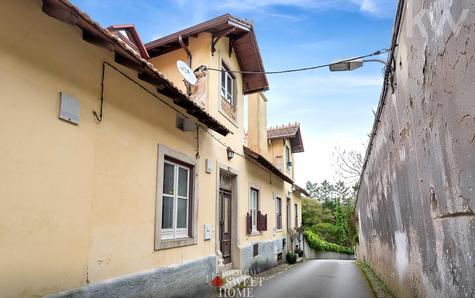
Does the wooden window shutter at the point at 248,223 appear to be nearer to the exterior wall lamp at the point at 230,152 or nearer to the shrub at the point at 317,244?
the exterior wall lamp at the point at 230,152

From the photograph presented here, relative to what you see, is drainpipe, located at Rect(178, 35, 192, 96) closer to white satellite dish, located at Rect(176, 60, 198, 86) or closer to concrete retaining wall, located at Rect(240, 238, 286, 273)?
white satellite dish, located at Rect(176, 60, 198, 86)

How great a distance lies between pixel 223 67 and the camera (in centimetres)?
1066

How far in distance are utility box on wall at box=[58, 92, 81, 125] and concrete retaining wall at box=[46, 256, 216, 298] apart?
2.04m

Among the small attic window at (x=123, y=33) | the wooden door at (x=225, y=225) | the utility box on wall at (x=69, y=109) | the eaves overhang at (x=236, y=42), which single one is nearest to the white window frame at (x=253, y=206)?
the wooden door at (x=225, y=225)

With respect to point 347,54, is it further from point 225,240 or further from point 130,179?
point 225,240

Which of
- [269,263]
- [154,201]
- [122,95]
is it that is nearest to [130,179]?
[154,201]

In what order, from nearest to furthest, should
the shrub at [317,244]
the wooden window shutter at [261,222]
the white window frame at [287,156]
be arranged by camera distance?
1. the wooden window shutter at [261,222]
2. the white window frame at [287,156]
3. the shrub at [317,244]

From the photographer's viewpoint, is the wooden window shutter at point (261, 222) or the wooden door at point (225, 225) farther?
the wooden window shutter at point (261, 222)

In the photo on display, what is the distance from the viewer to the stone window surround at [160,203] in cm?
623

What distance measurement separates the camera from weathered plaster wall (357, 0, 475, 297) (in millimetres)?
2637

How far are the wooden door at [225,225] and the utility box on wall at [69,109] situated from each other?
6.09 m

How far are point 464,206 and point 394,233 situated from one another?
4616 millimetres

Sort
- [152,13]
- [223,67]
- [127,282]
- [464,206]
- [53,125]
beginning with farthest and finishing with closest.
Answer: [223,67] < [152,13] < [127,282] < [53,125] < [464,206]

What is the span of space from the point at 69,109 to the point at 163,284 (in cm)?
344
